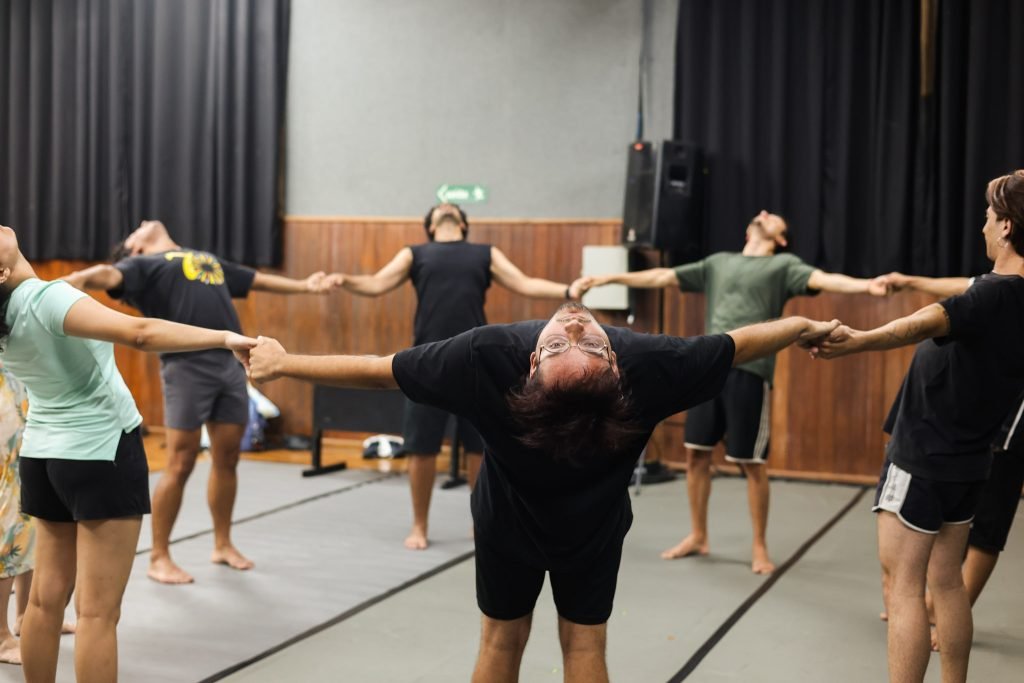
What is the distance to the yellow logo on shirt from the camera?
4.24m

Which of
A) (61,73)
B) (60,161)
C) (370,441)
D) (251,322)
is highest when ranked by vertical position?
(61,73)

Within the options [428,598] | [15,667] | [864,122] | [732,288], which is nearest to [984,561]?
[732,288]

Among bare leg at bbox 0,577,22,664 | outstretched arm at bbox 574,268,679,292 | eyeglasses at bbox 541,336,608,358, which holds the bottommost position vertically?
bare leg at bbox 0,577,22,664

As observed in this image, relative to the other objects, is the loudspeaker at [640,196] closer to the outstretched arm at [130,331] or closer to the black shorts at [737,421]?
the black shorts at [737,421]

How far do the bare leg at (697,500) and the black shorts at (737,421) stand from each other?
0.07 meters

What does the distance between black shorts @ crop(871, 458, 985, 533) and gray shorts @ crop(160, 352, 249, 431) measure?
264 centimetres

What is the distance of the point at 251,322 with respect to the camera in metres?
7.97

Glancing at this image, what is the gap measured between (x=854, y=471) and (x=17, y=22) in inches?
293

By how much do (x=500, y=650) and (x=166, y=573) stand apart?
2260 millimetres

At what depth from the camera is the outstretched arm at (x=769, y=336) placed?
7.59 ft

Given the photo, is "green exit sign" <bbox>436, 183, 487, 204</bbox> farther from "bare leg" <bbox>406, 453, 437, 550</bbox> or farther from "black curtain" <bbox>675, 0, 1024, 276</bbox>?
"bare leg" <bbox>406, 453, 437, 550</bbox>

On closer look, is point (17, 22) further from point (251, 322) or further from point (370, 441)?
point (370, 441)

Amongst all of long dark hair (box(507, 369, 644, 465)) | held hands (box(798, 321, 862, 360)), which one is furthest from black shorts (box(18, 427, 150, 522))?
held hands (box(798, 321, 862, 360))

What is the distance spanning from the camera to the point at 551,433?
197 cm
